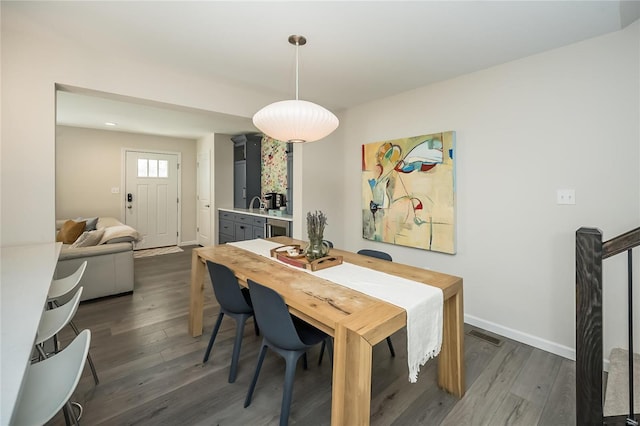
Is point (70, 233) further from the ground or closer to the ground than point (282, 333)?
further from the ground

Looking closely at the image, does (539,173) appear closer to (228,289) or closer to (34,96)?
(228,289)

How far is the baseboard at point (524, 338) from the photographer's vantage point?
2.23 metres

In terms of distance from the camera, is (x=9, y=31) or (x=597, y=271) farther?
(x=9, y=31)

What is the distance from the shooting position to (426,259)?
3.06m

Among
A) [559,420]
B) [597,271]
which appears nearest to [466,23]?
[597,271]

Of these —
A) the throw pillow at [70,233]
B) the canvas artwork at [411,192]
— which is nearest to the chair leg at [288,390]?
the canvas artwork at [411,192]

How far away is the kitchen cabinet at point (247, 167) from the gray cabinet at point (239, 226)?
0.42 metres

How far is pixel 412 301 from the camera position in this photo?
143 centimetres

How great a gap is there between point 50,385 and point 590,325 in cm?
219

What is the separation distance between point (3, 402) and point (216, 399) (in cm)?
129

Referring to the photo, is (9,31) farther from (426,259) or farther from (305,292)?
(426,259)

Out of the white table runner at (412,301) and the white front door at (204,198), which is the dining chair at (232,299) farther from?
the white front door at (204,198)

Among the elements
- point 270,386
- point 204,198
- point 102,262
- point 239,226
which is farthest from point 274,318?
point 204,198

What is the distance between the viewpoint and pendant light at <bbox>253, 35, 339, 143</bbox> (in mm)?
1806
